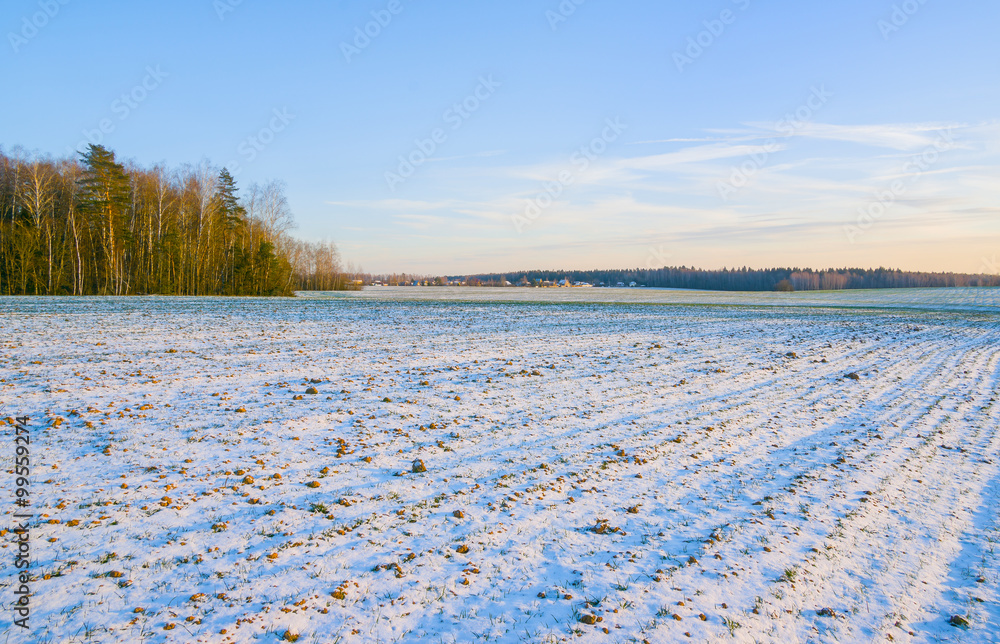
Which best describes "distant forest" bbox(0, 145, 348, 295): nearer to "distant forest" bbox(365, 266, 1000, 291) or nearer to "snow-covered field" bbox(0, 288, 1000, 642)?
"snow-covered field" bbox(0, 288, 1000, 642)

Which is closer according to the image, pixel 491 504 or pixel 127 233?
pixel 491 504

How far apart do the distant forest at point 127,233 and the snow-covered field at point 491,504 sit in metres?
41.3

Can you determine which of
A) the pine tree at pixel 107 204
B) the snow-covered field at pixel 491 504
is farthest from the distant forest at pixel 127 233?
the snow-covered field at pixel 491 504

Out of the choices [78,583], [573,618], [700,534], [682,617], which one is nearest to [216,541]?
[78,583]

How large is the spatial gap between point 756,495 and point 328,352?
12.2m

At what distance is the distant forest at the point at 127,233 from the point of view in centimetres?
4309

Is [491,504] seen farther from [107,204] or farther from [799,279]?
[799,279]

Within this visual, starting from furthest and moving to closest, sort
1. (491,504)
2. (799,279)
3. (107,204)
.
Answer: (799,279), (107,204), (491,504)

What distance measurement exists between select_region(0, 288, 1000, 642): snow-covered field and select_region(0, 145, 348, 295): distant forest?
41.3 meters

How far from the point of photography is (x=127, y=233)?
47531mm

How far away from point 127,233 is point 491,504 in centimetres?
5573

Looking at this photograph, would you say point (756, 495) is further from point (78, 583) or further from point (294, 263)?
point (294, 263)

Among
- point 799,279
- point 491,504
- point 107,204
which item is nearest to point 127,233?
point 107,204

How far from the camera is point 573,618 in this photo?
4.04 metres
